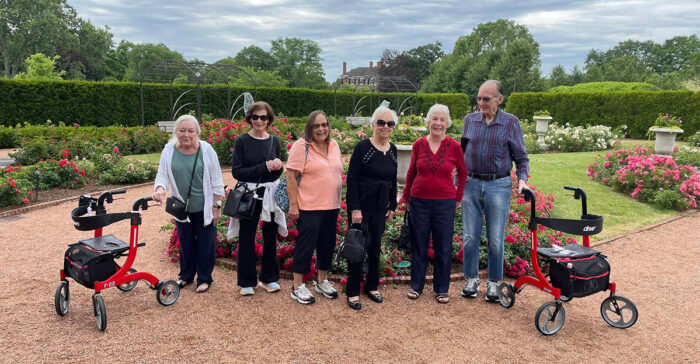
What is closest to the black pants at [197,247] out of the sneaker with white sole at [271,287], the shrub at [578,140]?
the sneaker with white sole at [271,287]

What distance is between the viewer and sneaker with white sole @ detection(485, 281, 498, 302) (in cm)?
399

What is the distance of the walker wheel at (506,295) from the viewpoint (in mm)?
3893

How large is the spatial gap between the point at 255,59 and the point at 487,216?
6558 centimetres

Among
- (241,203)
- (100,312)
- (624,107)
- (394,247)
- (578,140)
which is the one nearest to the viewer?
(100,312)

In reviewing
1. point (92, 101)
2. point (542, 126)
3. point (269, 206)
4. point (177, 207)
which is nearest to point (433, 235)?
point (269, 206)

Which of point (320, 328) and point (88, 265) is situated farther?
point (320, 328)

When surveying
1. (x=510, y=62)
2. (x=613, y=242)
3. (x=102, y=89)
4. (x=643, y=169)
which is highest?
(x=510, y=62)

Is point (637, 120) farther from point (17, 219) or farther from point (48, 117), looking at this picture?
point (48, 117)

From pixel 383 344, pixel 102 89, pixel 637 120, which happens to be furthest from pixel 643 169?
pixel 102 89

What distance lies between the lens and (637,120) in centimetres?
2030

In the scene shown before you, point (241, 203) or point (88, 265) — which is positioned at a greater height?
point (241, 203)

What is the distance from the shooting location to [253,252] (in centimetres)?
404

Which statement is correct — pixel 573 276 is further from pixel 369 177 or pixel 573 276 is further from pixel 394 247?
pixel 394 247

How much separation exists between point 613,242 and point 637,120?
17.2 meters
